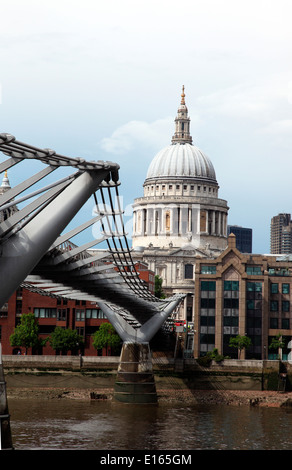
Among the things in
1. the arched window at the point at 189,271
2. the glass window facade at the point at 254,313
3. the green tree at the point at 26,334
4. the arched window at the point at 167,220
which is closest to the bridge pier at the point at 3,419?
the green tree at the point at 26,334

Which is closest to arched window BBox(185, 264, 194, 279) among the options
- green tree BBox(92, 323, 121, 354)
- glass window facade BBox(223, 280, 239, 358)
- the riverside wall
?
glass window facade BBox(223, 280, 239, 358)

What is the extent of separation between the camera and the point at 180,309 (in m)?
169

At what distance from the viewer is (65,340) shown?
99688mm

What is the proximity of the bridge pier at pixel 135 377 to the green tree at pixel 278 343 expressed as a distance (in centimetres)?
2226

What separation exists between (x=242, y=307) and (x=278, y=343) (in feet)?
20.1

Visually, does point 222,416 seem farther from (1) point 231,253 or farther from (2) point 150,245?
(2) point 150,245

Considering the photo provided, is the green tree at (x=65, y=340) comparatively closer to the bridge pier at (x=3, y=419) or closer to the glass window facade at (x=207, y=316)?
the glass window facade at (x=207, y=316)

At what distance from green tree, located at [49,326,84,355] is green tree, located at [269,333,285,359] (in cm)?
2068

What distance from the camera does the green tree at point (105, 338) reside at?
100812mm

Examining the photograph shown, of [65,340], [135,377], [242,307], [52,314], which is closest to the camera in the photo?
[135,377]

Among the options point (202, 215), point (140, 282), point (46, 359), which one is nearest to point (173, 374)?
point (46, 359)

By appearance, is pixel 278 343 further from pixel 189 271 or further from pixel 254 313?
pixel 189 271

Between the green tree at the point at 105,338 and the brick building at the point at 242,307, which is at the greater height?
the brick building at the point at 242,307

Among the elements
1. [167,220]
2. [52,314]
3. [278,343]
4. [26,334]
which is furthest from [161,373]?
[167,220]
